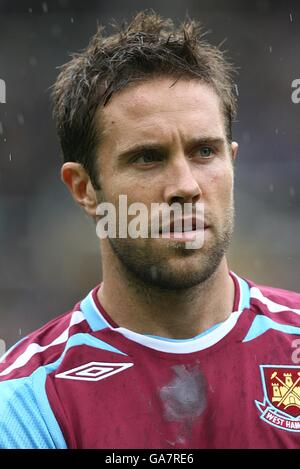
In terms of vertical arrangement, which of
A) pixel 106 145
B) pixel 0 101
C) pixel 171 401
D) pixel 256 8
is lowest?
pixel 171 401

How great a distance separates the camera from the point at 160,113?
2562mm

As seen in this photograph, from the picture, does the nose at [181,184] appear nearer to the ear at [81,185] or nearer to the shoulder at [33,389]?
the ear at [81,185]

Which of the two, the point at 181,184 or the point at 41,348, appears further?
the point at 41,348

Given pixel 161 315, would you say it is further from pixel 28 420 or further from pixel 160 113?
pixel 160 113

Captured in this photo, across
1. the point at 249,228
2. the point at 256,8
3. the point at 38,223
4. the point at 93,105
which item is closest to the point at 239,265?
the point at 249,228

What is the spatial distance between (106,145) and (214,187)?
1.44 feet

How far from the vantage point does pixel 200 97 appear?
267 centimetres

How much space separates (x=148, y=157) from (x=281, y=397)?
95cm

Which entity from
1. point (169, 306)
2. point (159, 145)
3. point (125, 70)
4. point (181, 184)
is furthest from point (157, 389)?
point (125, 70)

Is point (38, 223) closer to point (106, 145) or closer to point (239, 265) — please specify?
point (239, 265)

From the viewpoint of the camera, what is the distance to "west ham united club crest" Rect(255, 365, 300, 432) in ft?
8.30

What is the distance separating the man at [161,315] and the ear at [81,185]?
0.10 feet

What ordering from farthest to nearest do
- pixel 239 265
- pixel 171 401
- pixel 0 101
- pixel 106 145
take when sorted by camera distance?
pixel 0 101, pixel 239 265, pixel 106 145, pixel 171 401

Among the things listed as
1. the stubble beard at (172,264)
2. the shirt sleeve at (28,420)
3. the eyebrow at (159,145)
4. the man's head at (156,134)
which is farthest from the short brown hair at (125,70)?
the shirt sleeve at (28,420)
